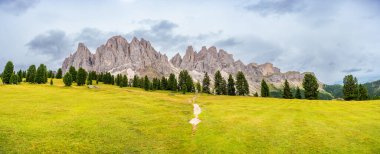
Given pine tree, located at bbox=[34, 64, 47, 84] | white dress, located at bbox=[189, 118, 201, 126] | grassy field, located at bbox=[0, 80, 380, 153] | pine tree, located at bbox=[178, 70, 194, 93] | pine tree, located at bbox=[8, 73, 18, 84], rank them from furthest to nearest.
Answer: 1. pine tree, located at bbox=[178, 70, 194, 93]
2. pine tree, located at bbox=[34, 64, 47, 84]
3. pine tree, located at bbox=[8, 73, 18, 84]
4. white dress, located at bbox=[189, 118, 201, 126]
5. grassy field, located at bbox=[0, 80, 380, 153]

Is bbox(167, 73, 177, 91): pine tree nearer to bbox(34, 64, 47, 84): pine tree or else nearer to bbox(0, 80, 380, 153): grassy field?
bbox(34, 64, 47, 84): pine tree

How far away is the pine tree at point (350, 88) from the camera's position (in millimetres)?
117688

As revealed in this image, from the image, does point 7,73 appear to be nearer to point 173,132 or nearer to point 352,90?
point 173,132

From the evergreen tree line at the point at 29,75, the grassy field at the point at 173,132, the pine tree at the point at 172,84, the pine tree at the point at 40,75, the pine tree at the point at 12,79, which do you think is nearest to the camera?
the grassy field at the point at 173,132

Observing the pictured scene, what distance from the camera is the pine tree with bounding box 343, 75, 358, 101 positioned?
118m

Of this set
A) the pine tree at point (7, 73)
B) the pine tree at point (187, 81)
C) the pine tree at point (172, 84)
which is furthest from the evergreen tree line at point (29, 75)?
the pine tree at point (187, 81)

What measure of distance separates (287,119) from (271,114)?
5692 millimetres

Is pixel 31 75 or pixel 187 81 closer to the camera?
pixel 31 75

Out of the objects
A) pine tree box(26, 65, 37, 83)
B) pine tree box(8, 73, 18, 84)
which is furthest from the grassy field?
pine tree box(26, 65, 37, 83)

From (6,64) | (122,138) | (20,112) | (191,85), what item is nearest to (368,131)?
(122,138)

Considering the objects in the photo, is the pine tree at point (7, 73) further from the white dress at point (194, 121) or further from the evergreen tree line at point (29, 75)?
the white dress at point (194, 121)

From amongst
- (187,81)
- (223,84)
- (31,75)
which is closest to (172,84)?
(187,81)

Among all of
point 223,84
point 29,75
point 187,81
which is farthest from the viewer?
point 187,81

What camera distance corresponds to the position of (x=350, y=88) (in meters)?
118
